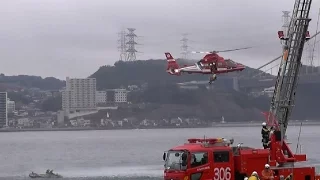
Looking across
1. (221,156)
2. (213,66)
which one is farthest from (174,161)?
(213,66)

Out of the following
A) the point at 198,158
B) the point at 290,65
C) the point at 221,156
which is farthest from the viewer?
the point at 290,65

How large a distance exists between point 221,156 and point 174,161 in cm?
167

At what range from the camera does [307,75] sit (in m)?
183

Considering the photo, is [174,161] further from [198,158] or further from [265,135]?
[265,135]

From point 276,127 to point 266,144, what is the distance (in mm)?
884

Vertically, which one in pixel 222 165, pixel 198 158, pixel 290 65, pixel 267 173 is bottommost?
pixel 267 173

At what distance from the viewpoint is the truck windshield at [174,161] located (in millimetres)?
25969

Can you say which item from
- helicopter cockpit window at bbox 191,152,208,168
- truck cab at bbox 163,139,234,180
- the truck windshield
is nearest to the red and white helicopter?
truck cab at bbox 163,139,234,180

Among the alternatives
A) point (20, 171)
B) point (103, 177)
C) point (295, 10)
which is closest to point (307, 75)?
point (20, 171)

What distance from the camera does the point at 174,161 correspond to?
86.0 feet

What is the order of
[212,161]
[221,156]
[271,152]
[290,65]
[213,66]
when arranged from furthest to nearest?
[213,66] < [290,65] < [271,152] < [221,156] < [212,161]

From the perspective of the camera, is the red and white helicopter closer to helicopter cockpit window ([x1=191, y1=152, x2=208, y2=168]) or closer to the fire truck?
the fire truck

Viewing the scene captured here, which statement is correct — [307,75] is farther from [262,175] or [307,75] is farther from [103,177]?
[262,175]

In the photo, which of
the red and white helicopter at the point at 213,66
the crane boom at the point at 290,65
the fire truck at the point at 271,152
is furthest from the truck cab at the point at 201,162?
the red and white helicopter at the point at 213,66
